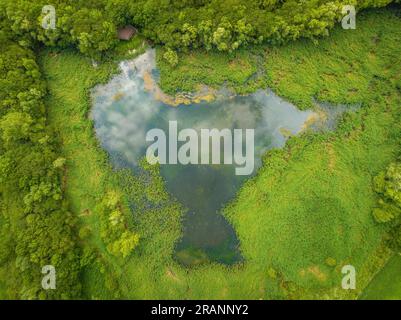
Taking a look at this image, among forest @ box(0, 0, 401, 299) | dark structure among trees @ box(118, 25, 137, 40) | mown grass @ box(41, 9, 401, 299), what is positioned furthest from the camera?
dark structure among trees @ box(118, 25, 137, 40)

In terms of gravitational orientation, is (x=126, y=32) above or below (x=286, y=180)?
above

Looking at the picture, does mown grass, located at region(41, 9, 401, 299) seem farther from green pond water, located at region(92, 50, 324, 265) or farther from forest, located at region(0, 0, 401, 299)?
green pond water, located at region(92, 50, 324, 265)

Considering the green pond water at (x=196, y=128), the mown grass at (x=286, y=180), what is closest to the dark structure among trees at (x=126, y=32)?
the green pond water at (x=196, y=128)

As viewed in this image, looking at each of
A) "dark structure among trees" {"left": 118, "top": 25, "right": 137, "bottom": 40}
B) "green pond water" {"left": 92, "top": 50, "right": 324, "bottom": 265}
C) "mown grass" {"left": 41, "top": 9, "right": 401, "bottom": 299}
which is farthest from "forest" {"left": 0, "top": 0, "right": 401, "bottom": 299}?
"green pond water" {"left": 92, "top": 50, "right": 324, "bottom": 265}

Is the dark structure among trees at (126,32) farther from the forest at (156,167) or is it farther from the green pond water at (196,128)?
the green pond water at (196,128)

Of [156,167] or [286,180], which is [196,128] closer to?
[156,167]

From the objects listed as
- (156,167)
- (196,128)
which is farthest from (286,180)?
(156,167)
